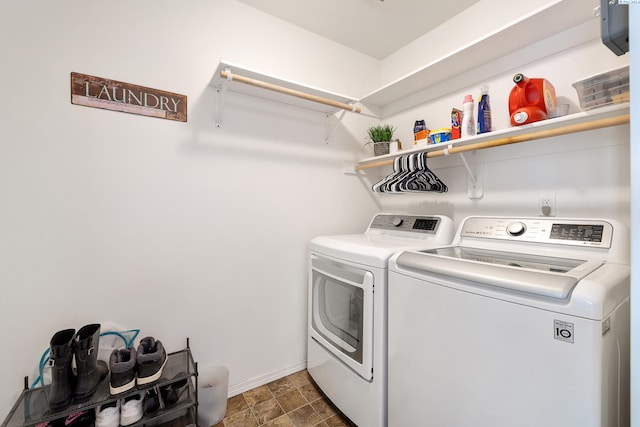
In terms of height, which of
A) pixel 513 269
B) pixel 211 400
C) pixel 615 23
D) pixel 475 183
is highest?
pixel 615 23

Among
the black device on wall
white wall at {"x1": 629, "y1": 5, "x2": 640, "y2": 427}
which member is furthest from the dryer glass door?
the black device on wall

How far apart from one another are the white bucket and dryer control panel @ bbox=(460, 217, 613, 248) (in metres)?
1.56

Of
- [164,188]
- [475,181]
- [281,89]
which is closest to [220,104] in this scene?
[281,89]

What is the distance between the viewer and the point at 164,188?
149 centimetres

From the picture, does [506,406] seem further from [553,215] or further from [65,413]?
[65,413]

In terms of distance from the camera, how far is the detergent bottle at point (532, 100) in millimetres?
1231

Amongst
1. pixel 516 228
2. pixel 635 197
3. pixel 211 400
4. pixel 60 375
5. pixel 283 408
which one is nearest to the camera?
pixel 635 197

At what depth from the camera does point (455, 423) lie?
3.27 feet

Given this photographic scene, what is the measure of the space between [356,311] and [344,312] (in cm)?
12

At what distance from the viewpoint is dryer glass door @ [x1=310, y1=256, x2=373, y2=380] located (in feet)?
A: 4.32

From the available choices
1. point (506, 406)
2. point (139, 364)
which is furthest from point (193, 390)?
point (506, 406)

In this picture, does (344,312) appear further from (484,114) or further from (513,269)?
(484,114)

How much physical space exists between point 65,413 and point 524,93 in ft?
7.66

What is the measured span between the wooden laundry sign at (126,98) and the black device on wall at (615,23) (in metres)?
1.73
